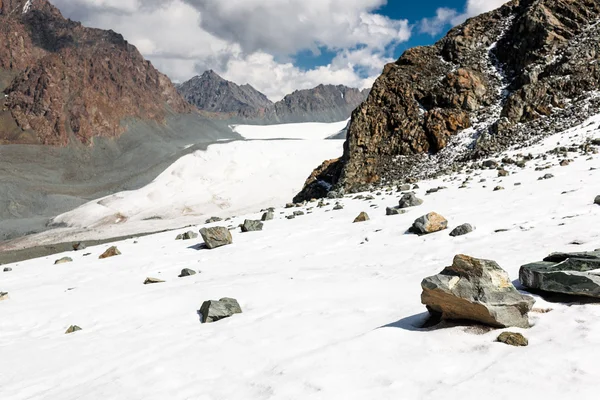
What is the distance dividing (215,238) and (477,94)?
2754 cm

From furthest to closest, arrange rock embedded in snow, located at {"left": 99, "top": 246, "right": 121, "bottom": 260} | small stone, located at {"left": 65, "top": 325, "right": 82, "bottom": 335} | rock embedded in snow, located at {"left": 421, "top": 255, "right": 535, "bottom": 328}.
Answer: rock embedded in snow, located at {"left": 99, "top": 246, "right": 121, "bottom": 260} → small stone, located at {"left": 65, "top": 325, "right": 82, "bottom": 335} → rock embedded in snow, located at {"left": 421, "top": 255, "right": 535, "bottom": 328}

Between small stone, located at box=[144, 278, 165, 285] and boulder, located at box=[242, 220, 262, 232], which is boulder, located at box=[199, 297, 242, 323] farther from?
boulder, located at box=[242, 220, 262, 232]

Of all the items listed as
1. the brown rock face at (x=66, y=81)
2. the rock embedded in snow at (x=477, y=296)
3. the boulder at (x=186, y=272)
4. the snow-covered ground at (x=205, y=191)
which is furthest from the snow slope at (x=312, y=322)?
the brown rock face at (x=66, y=81)

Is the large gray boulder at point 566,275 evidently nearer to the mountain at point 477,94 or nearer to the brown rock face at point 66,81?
the mountain at point 477,94

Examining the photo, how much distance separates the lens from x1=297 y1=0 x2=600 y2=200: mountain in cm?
2739

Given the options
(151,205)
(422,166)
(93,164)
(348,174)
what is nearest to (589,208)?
(422,166)

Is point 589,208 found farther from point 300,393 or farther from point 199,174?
point 199,174

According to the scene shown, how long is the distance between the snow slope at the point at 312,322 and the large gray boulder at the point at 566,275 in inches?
8.3

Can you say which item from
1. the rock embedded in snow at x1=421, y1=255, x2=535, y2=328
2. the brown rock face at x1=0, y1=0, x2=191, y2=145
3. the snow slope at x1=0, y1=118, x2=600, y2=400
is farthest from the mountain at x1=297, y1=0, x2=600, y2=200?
the brown rock face at x1=0, y1=0, x2=191, y2=145

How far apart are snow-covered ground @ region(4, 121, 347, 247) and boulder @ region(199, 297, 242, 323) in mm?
58884

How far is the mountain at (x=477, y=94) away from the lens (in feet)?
89.9

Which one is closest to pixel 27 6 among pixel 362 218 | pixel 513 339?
Answer: pixel 362 218

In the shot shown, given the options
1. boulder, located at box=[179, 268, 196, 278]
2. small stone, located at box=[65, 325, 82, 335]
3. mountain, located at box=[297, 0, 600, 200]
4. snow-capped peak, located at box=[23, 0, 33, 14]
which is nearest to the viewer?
small stone, located at box=[65, 325, 82, 335]

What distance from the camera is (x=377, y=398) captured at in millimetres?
3656
